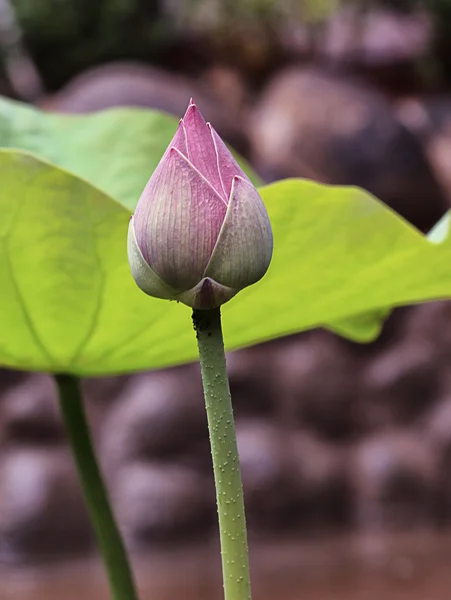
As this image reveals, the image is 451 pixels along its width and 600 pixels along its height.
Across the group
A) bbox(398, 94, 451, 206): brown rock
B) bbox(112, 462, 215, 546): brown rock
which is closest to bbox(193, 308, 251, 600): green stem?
bbox(112, 462, 215, 546): brown rock

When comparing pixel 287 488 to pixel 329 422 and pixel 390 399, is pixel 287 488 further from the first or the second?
pixel 390 399

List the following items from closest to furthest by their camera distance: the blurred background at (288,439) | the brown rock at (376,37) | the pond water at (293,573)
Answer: the pond water at (293,573) < the blurred background at (288,439) < the brown rock at (376,37)

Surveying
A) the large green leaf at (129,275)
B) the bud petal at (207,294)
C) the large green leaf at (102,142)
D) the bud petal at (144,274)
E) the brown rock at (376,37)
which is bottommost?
the bud petal at (207,294)

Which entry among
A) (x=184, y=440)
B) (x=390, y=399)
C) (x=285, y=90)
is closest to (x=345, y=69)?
(x=285, y=90)

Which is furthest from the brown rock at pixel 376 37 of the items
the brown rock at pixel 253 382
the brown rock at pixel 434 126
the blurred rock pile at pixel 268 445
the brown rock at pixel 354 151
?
the brown rock at pixel 253 382

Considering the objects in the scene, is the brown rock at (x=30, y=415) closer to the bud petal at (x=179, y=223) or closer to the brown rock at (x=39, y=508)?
the brown rock at (x=39, y=508)

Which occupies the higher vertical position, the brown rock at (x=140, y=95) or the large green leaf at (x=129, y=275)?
the brown rock at (x=140, y=95)

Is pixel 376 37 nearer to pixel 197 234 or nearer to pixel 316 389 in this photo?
pixel 316 389
